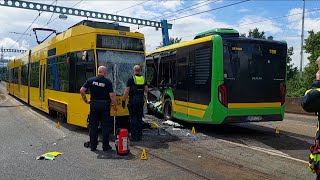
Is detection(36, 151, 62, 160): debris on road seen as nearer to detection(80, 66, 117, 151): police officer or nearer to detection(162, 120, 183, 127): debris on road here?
detection(80, 66, 117, 151): police officer

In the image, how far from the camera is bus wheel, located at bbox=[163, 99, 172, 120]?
43.0 ft

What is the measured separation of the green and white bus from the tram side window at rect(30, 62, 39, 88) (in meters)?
8.34

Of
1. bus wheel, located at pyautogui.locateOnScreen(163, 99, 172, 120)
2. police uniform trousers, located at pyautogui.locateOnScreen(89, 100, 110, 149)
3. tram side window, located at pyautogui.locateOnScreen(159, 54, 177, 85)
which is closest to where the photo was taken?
police uniform trousers, located at pyautogui.locateOnScreen(89, 100, 110, 149)

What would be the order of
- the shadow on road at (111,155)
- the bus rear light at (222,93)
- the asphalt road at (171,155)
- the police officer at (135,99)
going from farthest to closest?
the bus rear light at (222,93) < the police officer at (135,99) < the shadow on road at (111,155) < the asphalt road at (171,155)

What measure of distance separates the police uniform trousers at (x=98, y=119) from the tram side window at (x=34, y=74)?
368 inches

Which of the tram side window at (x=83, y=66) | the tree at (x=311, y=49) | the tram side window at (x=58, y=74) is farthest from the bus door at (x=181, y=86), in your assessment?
the tree at (x=311, y=49)

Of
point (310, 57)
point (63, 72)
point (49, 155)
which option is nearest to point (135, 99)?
point (49, 155)

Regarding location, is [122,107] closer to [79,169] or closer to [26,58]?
[79,169]

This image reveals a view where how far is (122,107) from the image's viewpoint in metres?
10.4

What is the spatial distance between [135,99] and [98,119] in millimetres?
1304

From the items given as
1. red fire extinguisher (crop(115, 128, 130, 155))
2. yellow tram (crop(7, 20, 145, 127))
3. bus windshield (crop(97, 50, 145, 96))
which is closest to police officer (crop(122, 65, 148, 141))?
yellow tram (crop(7, 20, 145, 127))

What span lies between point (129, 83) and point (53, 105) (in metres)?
5.10

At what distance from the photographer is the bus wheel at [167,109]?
13.1 metres

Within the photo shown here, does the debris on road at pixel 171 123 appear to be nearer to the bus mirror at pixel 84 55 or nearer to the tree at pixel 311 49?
the bus mirror at pixel 84 55
